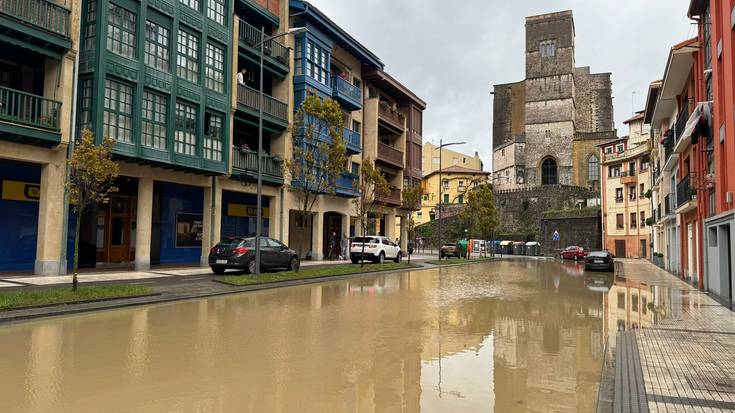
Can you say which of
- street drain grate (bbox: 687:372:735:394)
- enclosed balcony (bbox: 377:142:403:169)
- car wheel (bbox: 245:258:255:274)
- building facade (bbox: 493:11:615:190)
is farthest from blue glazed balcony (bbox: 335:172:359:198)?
building facade (bbox: 493:11:615:190)

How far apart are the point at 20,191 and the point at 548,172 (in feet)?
253

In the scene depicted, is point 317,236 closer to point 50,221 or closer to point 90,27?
point 50,221

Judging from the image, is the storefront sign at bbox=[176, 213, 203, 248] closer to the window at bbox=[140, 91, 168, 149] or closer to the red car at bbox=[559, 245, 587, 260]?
the window at bbox=[140, 91, 168, 149]

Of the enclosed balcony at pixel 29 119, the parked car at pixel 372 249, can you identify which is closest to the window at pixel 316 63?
the parked car at pixel 372 249

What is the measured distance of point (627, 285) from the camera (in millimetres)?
21234

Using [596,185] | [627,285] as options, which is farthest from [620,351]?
[596,185]

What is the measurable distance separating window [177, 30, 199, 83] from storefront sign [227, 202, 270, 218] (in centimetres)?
751

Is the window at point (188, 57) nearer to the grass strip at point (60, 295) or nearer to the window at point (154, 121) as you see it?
the window at point (154, 121)

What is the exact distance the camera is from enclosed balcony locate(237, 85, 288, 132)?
2606 centimetres

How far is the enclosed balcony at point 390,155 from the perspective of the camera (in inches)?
1560

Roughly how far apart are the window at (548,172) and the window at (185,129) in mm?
70323

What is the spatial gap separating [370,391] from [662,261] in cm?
3890

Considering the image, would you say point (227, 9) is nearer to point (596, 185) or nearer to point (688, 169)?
point (688, 169)

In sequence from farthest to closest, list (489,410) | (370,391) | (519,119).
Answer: (519,119), (370,391), (489,410)
